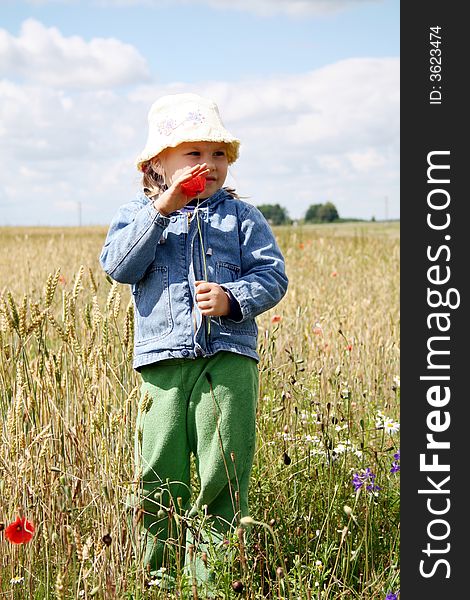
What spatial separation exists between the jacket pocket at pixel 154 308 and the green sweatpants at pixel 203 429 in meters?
0.09

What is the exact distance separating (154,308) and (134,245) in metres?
0.20

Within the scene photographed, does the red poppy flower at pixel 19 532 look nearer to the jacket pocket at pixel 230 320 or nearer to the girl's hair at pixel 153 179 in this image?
the jacket pocket at pixel 230 320

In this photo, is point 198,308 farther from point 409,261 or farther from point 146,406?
point 409,261

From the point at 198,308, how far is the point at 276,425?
103cm

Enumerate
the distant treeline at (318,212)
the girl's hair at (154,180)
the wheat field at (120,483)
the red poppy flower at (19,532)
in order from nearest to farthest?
the red poppy flower at (19,532) → the wheat field at (120,483) → the girl's hair at (154,180) → the distant treeline at (318,212)

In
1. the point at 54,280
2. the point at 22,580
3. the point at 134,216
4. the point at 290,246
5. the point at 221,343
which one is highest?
the point at 290,246

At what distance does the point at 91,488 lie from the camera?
93.0 inches

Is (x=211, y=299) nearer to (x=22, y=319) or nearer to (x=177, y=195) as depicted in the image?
(x=177, y=195)

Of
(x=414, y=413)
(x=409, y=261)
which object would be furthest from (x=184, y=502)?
(x=409, y=261)

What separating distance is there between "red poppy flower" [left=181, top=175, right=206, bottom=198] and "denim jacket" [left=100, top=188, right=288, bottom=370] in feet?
0.41

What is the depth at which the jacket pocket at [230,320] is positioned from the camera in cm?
246

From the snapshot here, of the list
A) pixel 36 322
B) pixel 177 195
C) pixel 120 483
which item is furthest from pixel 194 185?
pixel 120 483

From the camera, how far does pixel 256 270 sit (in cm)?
251

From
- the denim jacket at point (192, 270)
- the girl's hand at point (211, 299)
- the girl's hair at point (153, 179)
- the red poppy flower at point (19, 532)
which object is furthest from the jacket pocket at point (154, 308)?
the red poppy flower at point (19, 532)
